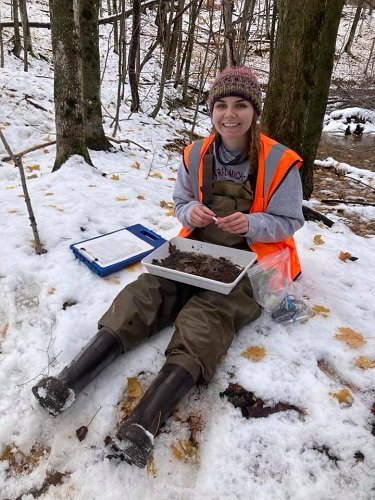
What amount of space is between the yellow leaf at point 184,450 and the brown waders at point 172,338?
119mm

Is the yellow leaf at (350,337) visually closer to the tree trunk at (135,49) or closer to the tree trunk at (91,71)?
the tree trunk at (91,71)

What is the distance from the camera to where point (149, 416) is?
1.65 meters

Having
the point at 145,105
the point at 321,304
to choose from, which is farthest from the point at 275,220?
the point at 145,105

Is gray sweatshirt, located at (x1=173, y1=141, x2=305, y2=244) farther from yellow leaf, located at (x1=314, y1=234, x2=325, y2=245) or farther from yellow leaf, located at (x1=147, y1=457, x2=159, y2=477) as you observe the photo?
yellow leaf, located at (x1=147, y1=457, x2=159, y2=477)

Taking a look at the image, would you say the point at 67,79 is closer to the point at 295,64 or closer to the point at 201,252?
the point at 295,64

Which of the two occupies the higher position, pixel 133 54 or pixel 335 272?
pixel 133 54

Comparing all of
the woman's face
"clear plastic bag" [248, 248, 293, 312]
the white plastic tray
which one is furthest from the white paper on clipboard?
the woman's face

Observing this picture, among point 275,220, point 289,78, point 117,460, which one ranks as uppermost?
point 289,78

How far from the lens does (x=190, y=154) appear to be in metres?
2.62

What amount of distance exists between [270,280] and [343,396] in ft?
2.60

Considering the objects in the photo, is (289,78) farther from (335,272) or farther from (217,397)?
(217,397)

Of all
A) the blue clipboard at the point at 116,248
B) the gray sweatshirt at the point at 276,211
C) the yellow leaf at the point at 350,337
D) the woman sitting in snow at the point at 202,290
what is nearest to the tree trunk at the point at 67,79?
the blue clipboard at the point at 116,248

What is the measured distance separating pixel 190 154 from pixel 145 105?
26.5 ft

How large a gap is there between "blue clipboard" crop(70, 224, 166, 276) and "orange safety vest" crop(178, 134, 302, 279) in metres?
0.72
